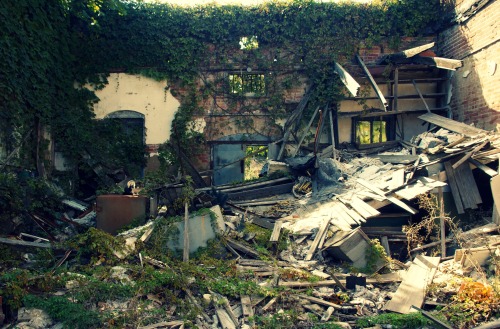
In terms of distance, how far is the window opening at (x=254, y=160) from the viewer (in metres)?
13.4

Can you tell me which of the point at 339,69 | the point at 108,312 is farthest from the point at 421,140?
the point at 108,312

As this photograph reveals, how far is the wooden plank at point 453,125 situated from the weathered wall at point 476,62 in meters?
0.71

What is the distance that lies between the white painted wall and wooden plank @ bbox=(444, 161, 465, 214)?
8.28 metres

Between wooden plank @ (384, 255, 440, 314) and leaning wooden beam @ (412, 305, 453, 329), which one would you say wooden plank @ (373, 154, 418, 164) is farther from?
leaning wooden beam @ (412, 305, 453, 329)

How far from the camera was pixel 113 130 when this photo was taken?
1303 cm

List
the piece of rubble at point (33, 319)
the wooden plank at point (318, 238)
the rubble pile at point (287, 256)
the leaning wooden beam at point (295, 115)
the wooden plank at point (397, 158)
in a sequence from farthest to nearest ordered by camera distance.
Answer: the leaning wooden beam at point (295, 115) → the wooden plank at point (397, 158) → the wooden plank at point (318, 238) → the rubble pile at point (287, 256) → the piece of rubble at point (33, 319)

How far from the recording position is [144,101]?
13305 mm

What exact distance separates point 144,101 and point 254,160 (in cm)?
409

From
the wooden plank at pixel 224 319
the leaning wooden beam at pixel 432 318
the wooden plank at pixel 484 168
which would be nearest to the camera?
the leaning wooden beam at pixel 432 318

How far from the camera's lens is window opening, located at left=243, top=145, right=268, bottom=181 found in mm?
13422

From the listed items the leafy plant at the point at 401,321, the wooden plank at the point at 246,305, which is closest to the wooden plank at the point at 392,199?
the leafy plant at the point at 401,321

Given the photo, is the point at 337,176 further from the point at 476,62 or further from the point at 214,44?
the point at 214,44

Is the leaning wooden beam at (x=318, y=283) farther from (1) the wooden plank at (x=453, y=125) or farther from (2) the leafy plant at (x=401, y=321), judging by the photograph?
(1) the wooden plank at (x=453, y=125)

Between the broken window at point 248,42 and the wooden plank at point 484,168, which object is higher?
the broken window at point 248,42
